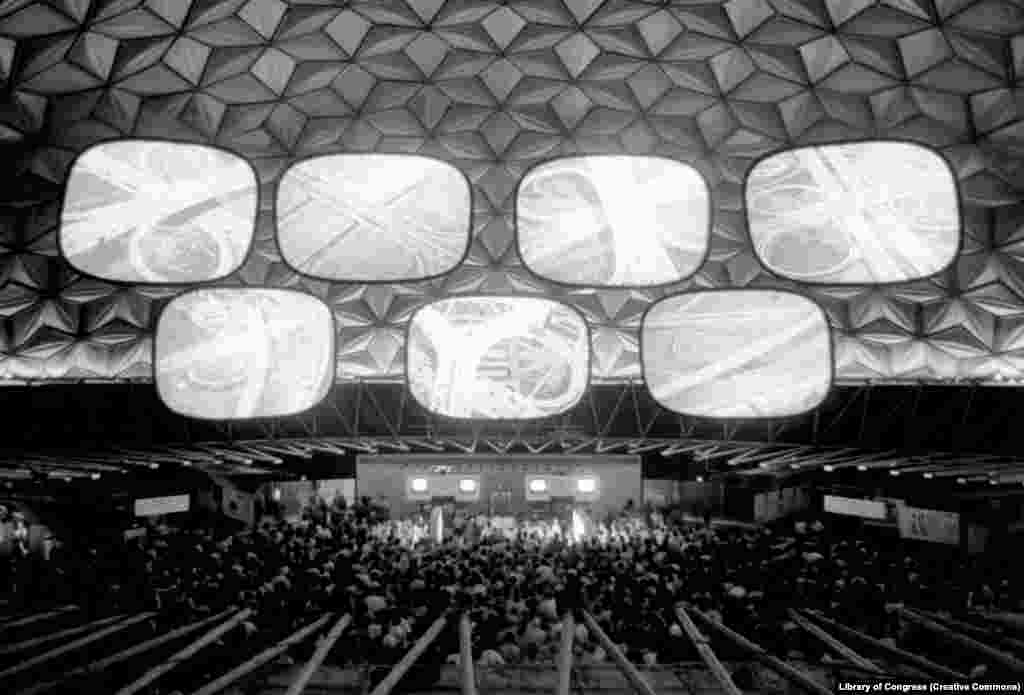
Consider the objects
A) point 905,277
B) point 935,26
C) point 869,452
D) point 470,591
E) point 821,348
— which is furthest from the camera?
point 869,452

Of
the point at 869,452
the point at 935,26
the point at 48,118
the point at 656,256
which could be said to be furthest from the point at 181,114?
the point at 869,452

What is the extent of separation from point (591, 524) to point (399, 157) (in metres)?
16.6

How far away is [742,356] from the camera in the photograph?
5.30 metres

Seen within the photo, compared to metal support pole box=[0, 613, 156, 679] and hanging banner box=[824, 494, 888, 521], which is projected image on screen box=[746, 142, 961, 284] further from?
hanging banner box=[824, 494, 888, 521]

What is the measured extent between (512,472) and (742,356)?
1798 cm

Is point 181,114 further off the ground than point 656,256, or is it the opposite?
point 181,114

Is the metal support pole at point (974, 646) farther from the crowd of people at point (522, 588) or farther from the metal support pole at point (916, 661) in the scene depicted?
the crowd of people at point (522, 588)

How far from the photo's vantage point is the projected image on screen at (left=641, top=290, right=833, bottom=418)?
5.24 metres

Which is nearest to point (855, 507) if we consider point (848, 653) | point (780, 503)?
point (780, 503)

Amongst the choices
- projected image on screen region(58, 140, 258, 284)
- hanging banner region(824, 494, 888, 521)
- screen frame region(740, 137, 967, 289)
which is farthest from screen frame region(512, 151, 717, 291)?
hanging banner region(824, 494, 888, 521)

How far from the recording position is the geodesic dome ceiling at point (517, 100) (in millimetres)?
12320

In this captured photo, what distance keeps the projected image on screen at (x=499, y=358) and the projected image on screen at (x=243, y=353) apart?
31.0 inches

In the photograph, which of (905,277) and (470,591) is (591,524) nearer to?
(470,591)

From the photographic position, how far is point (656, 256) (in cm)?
496
